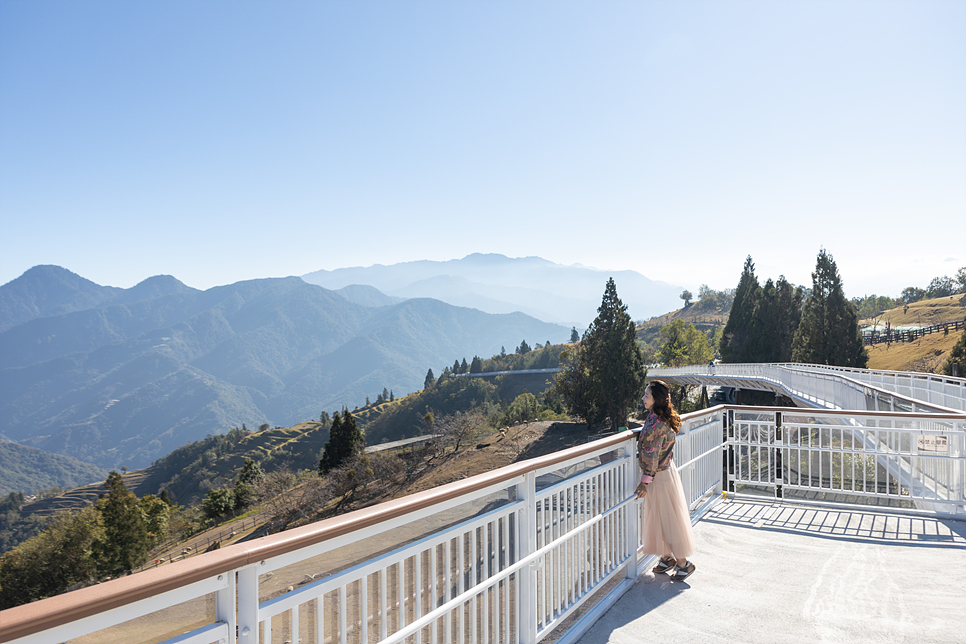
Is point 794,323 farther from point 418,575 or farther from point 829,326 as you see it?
point 418,575

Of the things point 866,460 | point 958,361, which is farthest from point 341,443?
point 866,460

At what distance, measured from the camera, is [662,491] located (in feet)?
14.9

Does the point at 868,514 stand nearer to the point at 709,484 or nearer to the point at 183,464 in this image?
the point at 709,484

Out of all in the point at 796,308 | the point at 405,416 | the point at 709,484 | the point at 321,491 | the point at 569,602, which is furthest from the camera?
the point at 405,416

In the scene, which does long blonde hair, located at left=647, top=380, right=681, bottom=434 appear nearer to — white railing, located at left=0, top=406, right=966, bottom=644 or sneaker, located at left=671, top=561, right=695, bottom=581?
white railing, located at left=0, top=406, right=966, bottom=644

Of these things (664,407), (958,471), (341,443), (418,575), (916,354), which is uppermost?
(664,407)

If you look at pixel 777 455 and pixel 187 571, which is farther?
pixel 777 455

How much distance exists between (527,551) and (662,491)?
1881 mm

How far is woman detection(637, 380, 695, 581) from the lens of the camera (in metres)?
4.37

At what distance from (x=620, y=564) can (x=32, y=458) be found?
255 meters

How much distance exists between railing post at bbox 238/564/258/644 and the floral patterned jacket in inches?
132

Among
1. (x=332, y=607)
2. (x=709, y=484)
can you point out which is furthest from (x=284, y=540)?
(x=709, y=484)

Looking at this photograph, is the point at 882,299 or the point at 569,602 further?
the point at 882,299

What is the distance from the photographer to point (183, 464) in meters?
108
